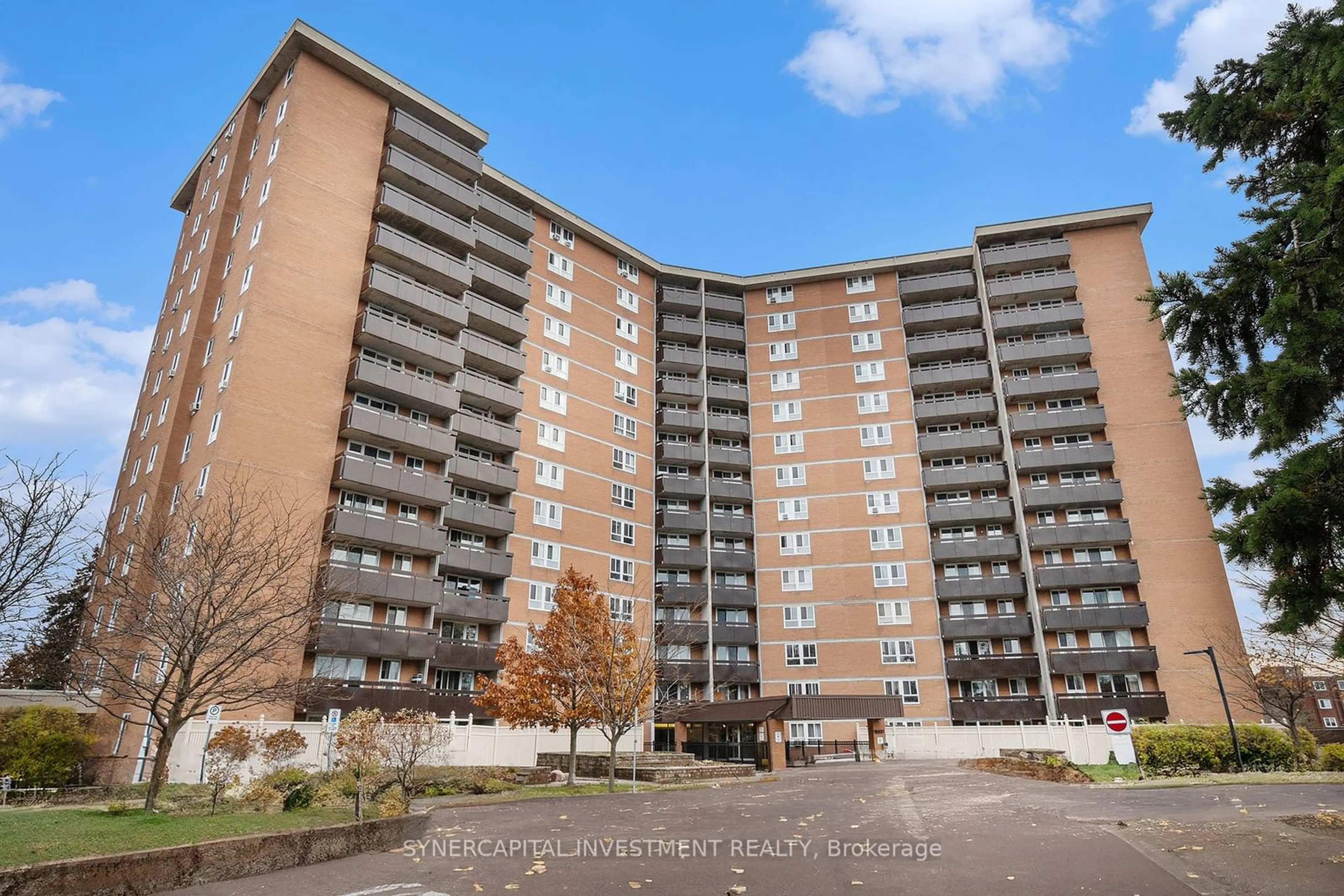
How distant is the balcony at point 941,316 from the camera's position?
58719mm

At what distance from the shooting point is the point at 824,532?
5584cm

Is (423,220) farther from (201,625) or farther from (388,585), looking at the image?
(201,625)

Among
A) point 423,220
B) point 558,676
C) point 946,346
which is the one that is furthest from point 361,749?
point 946,346

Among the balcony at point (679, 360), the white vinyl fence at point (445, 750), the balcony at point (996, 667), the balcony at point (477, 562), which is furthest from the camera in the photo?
the balcony at point (679, 360)

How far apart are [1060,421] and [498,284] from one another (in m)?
37.7

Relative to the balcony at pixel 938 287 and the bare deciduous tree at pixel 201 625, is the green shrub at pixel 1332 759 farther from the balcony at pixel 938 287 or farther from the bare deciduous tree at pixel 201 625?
the balcony at pixel 938 287

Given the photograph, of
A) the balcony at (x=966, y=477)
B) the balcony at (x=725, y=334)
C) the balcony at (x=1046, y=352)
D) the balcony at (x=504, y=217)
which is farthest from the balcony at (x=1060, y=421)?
the balcony at (x=504, y=217)

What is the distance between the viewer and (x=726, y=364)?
61969 millimetres

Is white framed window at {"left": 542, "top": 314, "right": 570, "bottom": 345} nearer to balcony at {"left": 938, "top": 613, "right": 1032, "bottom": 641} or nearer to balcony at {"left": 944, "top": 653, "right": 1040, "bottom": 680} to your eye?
balcony at {"left": 938, "top": 613, "right": 1032, "bottom": 641}

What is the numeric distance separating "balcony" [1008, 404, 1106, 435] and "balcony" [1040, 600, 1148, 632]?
11.6 meters

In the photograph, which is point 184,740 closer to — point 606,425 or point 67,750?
point 67,750


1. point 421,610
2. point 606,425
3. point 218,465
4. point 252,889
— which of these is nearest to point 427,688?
point 421,610

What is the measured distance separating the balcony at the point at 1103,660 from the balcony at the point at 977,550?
6.90 metres

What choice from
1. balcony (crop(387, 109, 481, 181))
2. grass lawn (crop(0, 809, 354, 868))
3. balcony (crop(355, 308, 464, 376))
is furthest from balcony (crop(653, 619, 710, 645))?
grass lawn (crop(0, 809, 354, 868))
